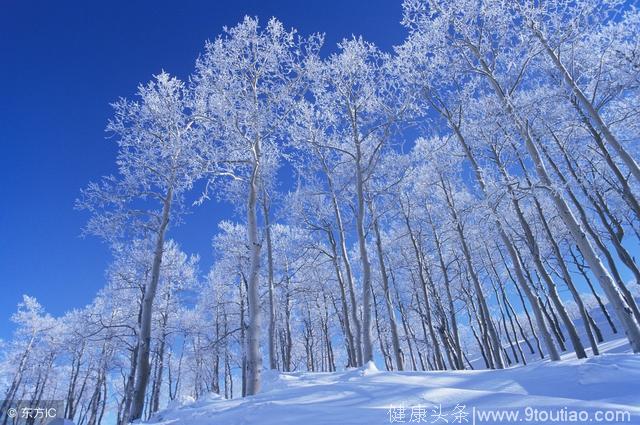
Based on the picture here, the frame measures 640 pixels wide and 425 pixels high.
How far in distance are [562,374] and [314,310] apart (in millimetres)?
24160

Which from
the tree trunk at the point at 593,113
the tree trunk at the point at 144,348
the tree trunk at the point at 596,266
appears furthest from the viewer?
the tree trunk at the point at 593,113

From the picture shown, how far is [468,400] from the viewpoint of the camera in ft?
9.61

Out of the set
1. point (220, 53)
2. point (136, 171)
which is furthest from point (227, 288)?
point (220, 53)

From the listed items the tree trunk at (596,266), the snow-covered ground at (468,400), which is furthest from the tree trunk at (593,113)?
the snow-covered ground at (468,400)

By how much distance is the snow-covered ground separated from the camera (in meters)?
2.44

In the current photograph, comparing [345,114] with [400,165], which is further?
[400,165]

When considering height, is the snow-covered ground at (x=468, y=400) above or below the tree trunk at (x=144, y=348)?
below

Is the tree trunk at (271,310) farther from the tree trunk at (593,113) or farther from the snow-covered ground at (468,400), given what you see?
the tree trunk at (593,113)

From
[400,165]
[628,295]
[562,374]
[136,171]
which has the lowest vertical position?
[562,374]

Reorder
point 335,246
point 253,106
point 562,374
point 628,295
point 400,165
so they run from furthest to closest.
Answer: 1. point 335,246
2. point 400,165
3. point 628,295
4. point 253,106
5. point 562,374

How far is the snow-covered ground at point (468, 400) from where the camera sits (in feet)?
8.00

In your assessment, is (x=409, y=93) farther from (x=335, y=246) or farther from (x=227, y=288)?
(x=227, y=288)

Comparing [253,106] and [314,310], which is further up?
[253,106]

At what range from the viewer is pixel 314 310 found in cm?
2645
